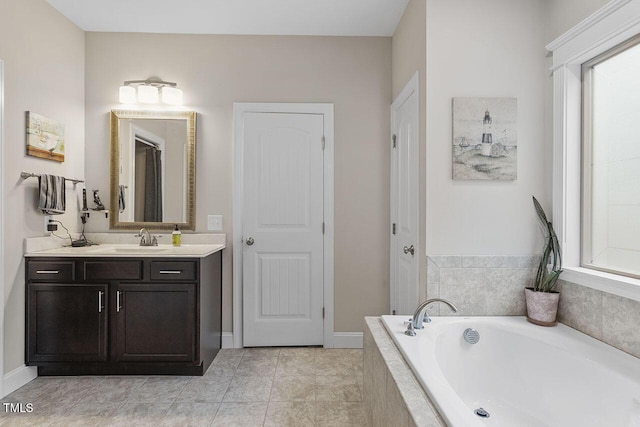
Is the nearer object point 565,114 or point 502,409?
point 502,409

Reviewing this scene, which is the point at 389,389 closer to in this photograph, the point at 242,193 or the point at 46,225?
the point at 242,193

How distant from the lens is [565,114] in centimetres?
196

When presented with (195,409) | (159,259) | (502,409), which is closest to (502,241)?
(502,409)

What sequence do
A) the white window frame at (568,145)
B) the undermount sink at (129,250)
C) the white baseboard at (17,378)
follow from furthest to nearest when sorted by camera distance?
the undermount sink at (129,250), the white baseboard at (17,378), the white window frame at (568,145)

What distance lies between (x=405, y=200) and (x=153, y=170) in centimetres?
210

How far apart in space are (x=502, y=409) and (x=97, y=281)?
2563 mm

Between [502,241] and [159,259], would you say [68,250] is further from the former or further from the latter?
[502,241]

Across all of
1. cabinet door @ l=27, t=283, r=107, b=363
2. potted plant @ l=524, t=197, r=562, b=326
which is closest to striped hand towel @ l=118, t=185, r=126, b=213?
cabinet door @ l=27, t=283, r=107, b=363

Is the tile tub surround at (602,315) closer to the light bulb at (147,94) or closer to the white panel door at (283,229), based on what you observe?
the white panel door at (283,229)

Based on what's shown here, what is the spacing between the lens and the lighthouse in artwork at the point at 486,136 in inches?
81.8

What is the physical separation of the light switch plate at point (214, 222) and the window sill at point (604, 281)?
2459 millimetres

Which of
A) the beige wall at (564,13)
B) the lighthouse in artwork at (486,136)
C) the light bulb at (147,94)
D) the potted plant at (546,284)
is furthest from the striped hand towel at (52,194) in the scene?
the beige wall at (564,13)
